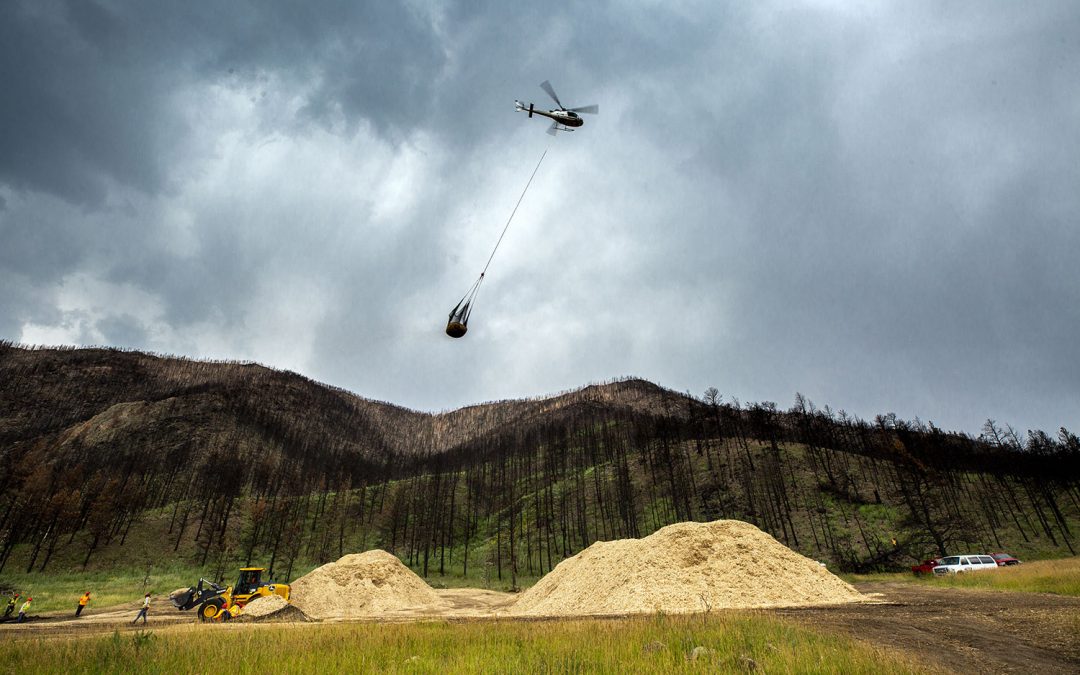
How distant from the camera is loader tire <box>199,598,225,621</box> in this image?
25866 mm

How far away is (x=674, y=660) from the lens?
28.0 feet

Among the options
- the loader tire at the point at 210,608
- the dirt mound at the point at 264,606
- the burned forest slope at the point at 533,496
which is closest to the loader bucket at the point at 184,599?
the loader tire at the point at 210,608

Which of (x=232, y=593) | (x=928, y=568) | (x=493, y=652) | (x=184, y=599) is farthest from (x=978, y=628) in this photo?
(x=184, y=599)

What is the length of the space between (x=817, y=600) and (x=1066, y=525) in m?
55.1

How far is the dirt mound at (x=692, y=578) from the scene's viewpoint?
74.3 feet

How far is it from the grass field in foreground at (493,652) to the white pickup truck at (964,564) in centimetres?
3092

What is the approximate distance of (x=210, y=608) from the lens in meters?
26.2

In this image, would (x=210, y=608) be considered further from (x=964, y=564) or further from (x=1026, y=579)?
(x=964, y=564)

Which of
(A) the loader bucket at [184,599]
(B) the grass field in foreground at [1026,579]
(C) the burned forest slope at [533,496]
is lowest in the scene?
(B) the grass field in foreground at [1026,579]

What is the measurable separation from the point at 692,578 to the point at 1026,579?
16.1 meters

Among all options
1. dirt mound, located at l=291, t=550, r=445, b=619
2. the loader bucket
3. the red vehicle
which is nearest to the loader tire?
the loader bucket

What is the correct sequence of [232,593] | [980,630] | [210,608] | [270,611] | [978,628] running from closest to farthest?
[980,630]
[978,628]
[270,611]
[210,608]
[232,593]

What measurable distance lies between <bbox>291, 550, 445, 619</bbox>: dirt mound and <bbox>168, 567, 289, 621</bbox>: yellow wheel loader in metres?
2.70

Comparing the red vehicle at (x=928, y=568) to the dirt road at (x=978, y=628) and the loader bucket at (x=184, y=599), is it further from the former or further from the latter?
the loader bucket at (x=184, y=599)
